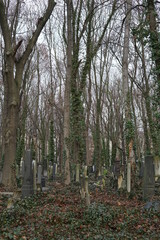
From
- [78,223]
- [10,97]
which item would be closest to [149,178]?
[78,223]

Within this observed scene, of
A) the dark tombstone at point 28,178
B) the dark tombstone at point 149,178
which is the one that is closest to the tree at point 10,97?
the dark tombstone at point 28,178

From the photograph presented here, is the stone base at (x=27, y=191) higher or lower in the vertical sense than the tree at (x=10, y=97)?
lower

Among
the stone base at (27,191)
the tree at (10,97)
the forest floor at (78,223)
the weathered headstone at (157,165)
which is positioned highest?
the tree at (10,97)

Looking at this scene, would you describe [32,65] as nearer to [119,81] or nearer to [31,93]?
[31,93]

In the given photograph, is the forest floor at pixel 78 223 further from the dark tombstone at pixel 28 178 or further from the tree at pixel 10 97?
the tree at pixel 10 97

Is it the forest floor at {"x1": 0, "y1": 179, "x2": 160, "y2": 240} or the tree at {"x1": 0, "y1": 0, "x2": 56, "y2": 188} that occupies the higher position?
the tree at {"x1": 0, "y1": 0, "x2": 56, "y2": 188}

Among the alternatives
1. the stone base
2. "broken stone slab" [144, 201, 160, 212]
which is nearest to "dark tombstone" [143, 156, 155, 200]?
"broken stone slab" [144, 201, 160, 212]

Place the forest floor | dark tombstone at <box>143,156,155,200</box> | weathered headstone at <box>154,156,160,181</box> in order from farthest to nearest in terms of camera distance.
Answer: dark tombstone at <box>143,156,155,200</box> < weathered headstone at <box>154,156,160,181</box> < the forest floor

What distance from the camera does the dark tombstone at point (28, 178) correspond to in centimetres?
861

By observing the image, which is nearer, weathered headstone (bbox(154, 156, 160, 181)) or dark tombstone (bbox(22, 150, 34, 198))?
weathered headstone (bbox(154, 156, 160, 181))

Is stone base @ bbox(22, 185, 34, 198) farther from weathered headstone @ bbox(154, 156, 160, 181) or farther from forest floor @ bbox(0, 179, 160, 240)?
weathered headstone @ bbox(154, 156, 160, 181)

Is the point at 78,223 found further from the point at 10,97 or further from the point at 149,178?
the point at 10,97

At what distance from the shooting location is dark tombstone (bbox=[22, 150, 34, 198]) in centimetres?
861

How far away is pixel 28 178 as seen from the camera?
29.0 ft
